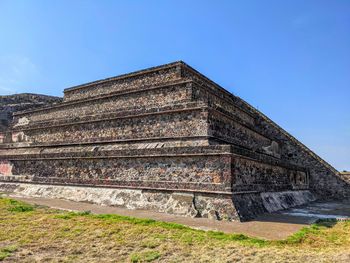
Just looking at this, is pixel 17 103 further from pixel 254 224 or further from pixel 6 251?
pixel 254 224

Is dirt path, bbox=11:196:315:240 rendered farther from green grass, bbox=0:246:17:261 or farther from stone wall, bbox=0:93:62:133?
stone wall, bbox=0:93:62:133

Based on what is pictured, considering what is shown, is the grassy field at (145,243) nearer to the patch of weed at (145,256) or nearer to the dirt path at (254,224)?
the patch of weed at (145,256)

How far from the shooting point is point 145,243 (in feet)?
20.4

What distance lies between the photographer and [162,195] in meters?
10.5

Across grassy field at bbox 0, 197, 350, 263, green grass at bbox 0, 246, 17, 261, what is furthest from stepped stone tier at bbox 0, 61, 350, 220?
green grass at bbox 0, 246, 17, 261

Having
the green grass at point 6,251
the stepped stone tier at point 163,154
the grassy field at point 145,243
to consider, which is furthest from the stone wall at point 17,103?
the green grass at point 6,251

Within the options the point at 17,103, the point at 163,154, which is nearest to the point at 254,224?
the point at 163,154

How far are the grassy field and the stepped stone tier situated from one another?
2.38 meters

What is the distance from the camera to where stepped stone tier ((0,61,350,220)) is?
9.95 meters

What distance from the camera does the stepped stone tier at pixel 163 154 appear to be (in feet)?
32.7

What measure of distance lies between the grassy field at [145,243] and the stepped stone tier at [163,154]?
2.38 m

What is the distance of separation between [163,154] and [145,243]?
16.4 ft

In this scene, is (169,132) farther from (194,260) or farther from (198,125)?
(194,260)

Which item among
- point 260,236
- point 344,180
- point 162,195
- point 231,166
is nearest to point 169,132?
point 162,195
